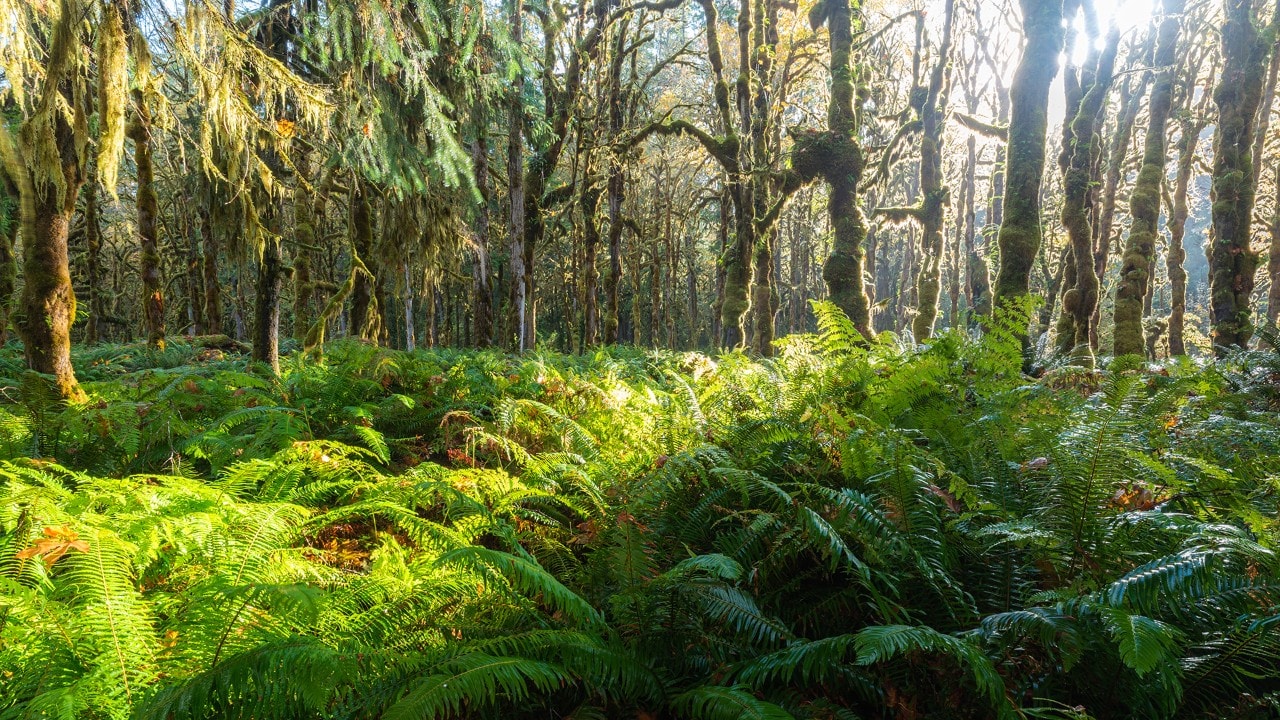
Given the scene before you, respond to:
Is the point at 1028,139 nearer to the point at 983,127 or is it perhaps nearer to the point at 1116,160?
the point at 983,127

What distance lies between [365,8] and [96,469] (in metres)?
4.36

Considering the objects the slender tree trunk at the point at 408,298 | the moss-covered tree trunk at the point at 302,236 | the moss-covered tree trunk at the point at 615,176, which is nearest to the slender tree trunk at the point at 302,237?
the moss-covered tree trunk at the point at 302,236

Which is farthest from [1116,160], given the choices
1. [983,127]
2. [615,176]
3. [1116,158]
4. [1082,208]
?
[615,176]

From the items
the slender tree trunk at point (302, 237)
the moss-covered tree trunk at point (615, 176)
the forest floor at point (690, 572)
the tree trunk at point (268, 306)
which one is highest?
the moss-covered tree trunk at point (615, 176)

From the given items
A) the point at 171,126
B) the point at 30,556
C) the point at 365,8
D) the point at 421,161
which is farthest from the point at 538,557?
the point at 421,161

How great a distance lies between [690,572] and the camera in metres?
2.35

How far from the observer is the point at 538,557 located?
287 centimetres

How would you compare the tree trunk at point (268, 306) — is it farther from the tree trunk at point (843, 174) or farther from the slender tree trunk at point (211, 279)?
the slender tree trunk at point (211, 279)

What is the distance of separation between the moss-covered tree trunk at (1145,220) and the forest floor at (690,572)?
6.26 m

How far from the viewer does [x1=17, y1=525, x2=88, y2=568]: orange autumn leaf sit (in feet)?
6.57

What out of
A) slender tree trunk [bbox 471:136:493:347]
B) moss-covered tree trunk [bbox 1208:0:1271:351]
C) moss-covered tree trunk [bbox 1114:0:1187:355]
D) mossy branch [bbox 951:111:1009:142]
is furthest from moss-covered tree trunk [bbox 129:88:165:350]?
moss-covered tree trunk [bbox 1208:0:1271:351]

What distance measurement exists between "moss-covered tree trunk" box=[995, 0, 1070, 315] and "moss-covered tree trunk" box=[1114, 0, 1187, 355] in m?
3.14

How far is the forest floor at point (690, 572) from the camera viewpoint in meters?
1.68

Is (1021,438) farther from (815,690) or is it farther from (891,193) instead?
(891,193)
